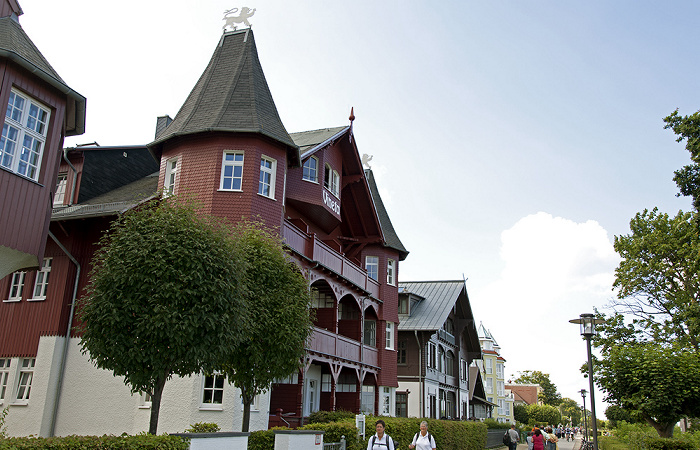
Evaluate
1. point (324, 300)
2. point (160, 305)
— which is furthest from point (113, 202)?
point (324, 300)

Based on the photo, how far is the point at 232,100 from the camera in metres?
20.1

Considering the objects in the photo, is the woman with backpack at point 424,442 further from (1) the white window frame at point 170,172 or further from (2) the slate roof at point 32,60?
(1) the white window frame at point 170,172

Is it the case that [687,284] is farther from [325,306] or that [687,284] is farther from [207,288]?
[207,288]

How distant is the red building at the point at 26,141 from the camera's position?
12.6 m

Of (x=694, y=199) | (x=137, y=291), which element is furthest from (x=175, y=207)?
(x=694, y=199)

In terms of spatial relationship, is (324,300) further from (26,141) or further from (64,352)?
(26,141)

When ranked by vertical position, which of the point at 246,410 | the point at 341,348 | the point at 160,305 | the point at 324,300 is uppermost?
the point at 324,300

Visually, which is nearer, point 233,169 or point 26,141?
point 26,141

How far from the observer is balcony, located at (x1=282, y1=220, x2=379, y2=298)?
20.4 metres

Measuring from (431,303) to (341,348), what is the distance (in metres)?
15.9

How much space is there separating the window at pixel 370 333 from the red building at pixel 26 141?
60.1 ft

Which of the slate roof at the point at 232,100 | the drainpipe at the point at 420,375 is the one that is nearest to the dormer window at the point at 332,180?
the slate roof at the point at 232,100

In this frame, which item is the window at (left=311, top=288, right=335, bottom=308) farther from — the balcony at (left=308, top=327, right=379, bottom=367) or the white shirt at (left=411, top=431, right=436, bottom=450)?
the white shirt at (left=411, top=431, right=436, bottom=450)

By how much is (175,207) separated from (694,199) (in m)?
19.3
